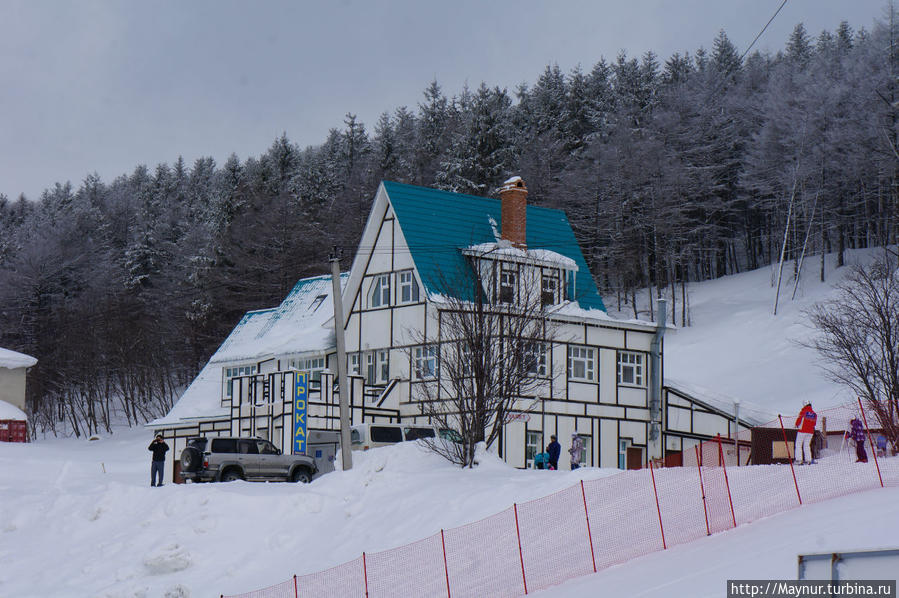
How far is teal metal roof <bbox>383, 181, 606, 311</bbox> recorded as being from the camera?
125 feet

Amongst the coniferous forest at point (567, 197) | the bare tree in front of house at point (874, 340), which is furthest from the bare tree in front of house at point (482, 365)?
the coniferous forest at point (567, 197)

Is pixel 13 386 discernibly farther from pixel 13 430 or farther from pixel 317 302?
pixel 317 302

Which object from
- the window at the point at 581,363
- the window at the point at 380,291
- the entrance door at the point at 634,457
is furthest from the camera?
the window at the point at 380,291

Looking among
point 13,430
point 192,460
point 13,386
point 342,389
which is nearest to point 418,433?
point 342,389

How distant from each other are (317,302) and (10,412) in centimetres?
1937

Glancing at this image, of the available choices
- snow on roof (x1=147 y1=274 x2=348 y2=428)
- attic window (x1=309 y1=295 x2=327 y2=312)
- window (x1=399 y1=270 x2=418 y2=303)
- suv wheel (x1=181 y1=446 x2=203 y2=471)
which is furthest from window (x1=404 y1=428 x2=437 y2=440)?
attic window (x1=309 y1=295 x2=327 y2=312)

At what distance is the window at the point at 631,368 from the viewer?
39.8 m

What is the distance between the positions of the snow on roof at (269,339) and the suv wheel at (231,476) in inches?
451

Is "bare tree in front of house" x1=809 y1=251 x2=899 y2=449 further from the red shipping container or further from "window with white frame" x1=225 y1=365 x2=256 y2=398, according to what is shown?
the red shipping container

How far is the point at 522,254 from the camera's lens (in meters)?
37.0

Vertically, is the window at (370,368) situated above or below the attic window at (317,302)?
below

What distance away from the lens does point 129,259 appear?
294 feet

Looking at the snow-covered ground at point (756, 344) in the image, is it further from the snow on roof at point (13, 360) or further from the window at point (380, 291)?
the snow on roof at point (13, 360)

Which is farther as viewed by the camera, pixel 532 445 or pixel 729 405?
pixel 729 405
